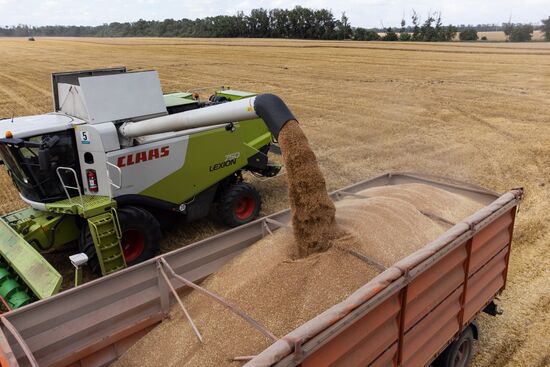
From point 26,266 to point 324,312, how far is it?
3554 millimetres

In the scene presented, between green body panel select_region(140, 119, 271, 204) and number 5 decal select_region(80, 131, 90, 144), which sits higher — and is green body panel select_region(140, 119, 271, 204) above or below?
below

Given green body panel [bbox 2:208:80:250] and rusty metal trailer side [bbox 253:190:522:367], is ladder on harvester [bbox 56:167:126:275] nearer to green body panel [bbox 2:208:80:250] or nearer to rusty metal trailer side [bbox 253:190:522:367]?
green body panel [bbox 2:208:80:250]

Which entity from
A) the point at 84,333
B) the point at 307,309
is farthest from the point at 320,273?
the point at 84,333

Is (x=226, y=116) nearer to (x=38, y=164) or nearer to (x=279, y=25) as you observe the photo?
(x=38, y=164)

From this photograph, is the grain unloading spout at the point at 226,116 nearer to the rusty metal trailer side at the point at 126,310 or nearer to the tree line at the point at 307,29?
the rusty metal trailer side at the point at 126,310

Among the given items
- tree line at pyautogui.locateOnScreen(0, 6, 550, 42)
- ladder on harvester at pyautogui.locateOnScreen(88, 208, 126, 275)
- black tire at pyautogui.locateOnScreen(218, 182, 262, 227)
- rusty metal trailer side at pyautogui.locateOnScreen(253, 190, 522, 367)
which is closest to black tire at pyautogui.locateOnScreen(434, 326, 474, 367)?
rusty metal trailer side at pyautogui.locateOnScreen(253, 190, 522, 367)

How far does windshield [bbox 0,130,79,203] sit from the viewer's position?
5363 millimetres

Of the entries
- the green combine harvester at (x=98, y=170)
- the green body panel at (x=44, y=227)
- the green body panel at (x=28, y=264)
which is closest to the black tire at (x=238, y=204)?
the green combine harvester at (x=98, y=170)

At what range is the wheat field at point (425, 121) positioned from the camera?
5520 mm

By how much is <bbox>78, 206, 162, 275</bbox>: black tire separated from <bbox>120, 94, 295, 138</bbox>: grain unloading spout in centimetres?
97

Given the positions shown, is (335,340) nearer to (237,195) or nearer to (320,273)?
(320,273)

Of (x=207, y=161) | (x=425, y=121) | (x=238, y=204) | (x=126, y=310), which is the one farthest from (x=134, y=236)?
(x=425, y=121)

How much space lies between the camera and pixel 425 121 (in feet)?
45.2

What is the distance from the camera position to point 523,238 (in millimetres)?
6695
